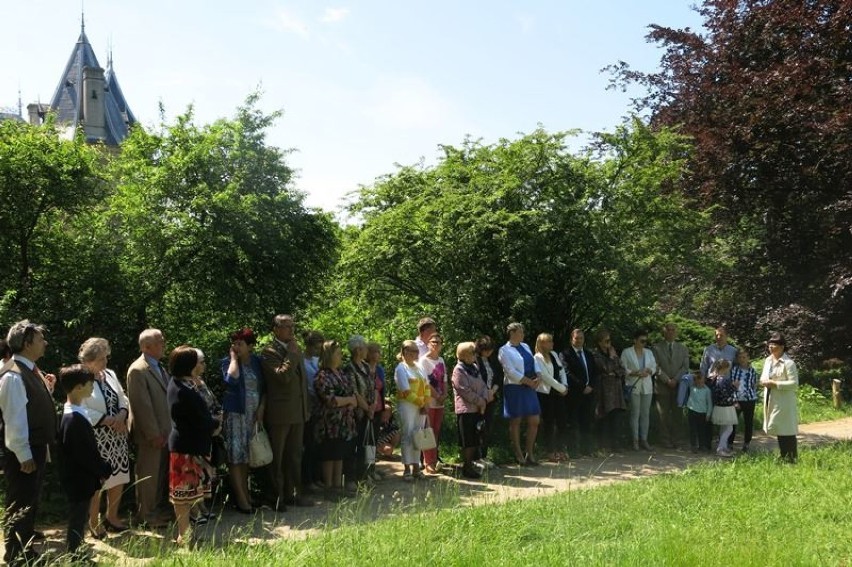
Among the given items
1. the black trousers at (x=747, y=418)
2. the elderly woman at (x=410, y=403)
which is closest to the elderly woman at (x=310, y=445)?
the elderly woman at (x=410, y=403)

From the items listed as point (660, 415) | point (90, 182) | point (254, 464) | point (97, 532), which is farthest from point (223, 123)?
point (660, 415)

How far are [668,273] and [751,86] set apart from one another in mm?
5226

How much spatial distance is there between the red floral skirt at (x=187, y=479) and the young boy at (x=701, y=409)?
7673 mm

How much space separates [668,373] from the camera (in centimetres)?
1268

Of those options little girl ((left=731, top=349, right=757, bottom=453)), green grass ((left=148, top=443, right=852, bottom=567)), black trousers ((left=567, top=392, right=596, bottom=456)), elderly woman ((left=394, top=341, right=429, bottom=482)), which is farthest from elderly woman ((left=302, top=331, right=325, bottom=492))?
little girl ((left=731, top=349, right=757, bottom=453))

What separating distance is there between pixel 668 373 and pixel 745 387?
1.16 m

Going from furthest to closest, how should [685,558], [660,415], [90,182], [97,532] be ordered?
1. [660,415]
2. [90,182]
3. [97,532]
4. [685,558]

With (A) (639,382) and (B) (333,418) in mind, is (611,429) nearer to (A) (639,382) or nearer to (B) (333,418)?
(A) (639,382)

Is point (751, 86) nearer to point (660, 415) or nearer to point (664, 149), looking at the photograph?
point (664, 149)

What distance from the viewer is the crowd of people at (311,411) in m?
6.06

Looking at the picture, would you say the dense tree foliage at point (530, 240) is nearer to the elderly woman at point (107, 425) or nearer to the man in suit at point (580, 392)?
the man in suit at point (580, 392)

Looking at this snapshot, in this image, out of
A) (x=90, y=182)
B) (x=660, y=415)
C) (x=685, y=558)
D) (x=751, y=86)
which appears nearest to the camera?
(x=685, y=558)

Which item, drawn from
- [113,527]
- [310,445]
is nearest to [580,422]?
[310,445]

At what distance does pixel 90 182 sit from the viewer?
894 centimetres
